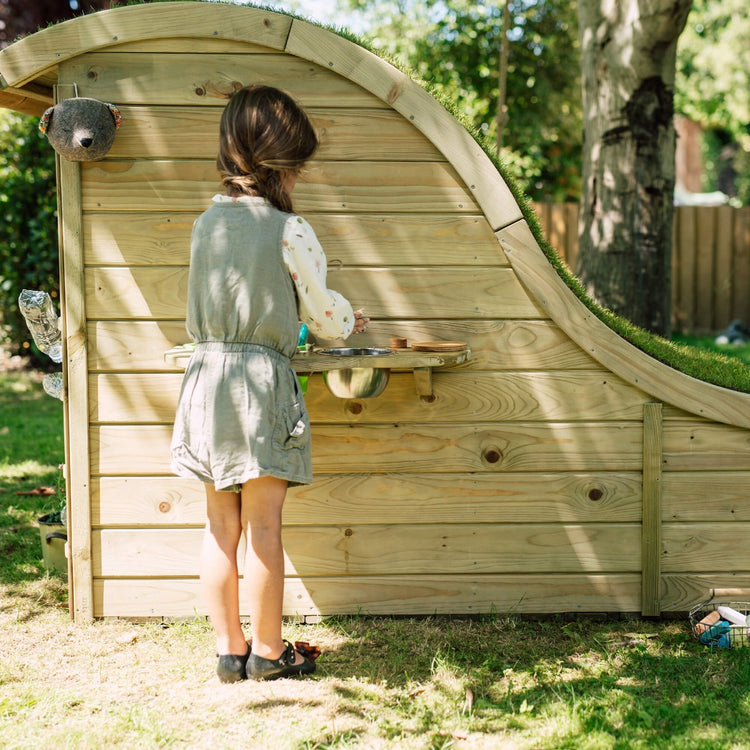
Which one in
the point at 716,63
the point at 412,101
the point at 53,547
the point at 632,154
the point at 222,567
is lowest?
the point at 53,547

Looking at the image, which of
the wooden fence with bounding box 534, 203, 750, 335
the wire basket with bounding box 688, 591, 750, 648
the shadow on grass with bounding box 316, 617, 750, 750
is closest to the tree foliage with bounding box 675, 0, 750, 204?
the wooden fence with bounding box 534, 203, 750, 335

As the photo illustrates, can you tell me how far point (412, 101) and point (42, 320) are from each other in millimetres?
1657

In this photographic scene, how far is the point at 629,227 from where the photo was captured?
5023mm

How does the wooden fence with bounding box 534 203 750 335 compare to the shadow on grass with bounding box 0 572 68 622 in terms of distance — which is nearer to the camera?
the shadow on grass with bounding box 0 572 68 622

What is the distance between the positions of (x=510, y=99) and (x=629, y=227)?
885 cm

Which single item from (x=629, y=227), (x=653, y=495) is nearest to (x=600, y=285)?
(x=629, y=227)

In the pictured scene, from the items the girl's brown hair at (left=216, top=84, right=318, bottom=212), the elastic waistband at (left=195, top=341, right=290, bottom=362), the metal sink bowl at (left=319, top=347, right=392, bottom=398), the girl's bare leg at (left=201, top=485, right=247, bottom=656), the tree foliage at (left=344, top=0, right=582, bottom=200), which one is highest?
the tree foliage at (left=344, top=0, right=582, bottom=200)

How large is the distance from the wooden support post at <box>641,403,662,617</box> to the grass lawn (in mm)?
112

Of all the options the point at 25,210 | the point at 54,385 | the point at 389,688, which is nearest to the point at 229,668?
the point at 389,688

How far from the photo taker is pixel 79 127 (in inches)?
116

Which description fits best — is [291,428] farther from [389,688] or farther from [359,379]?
[389,688]

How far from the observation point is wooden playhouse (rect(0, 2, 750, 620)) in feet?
10.3

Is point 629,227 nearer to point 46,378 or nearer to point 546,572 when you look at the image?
point 546,572

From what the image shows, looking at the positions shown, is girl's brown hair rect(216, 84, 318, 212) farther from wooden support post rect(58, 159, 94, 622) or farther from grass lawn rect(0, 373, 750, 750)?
grass lawn rect(0, 373, 750, 750)
